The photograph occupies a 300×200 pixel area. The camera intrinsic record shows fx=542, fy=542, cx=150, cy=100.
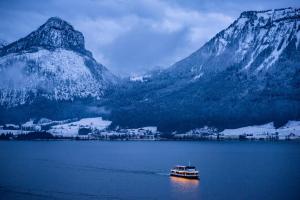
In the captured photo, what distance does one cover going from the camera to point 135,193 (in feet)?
430

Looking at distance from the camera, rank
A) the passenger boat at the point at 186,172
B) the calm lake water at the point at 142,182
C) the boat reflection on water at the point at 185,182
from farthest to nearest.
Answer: the passenger boat at the point at 186,172 < the boat reflection on water at the point at 185,182 < the calm lake water at the point at 142,182

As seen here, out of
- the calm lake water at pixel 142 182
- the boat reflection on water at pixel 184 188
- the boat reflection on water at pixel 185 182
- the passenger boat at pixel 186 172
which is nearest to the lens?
the calm lake water at pixel 142 182

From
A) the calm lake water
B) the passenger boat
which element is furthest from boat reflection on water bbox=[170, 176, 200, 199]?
the passenger boat

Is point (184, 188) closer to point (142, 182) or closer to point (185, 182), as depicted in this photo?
point (185, 182)

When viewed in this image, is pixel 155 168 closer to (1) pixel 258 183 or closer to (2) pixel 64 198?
(1) pixel 258 183

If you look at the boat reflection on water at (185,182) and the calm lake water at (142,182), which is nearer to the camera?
the calm lake water at (142,182)

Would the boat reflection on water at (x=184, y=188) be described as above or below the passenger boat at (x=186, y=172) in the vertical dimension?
below

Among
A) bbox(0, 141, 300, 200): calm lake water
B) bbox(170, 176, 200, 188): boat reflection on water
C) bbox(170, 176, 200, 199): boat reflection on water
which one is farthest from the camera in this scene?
bbox(170, 176, 200, 188): boat reflection on water

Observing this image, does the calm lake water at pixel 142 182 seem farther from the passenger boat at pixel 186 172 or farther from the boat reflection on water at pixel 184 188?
the passenger boat at pixel 186 172

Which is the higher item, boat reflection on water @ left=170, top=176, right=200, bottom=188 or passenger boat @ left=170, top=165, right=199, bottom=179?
passenger boat @ left=170, top=165, right=199, bottom=179

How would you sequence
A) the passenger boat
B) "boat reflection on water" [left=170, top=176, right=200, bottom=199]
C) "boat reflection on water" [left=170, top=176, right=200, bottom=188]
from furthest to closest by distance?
the passenger boat < "boat reflection on water" [left=170, top=176, right=200, bottom=188] < "boat reflection on water" [left=170, top=176, right=200, bottom=199]

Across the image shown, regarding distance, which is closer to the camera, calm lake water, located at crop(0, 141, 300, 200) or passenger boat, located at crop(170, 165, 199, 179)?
calm lake water, located at crop(0, 141, 300, 200)

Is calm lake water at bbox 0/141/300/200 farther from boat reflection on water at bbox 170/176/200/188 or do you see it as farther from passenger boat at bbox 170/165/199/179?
passenger boat at bbox 170/165/199/179

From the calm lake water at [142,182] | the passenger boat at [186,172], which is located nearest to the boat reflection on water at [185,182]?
the calm lake water at [142,182]
